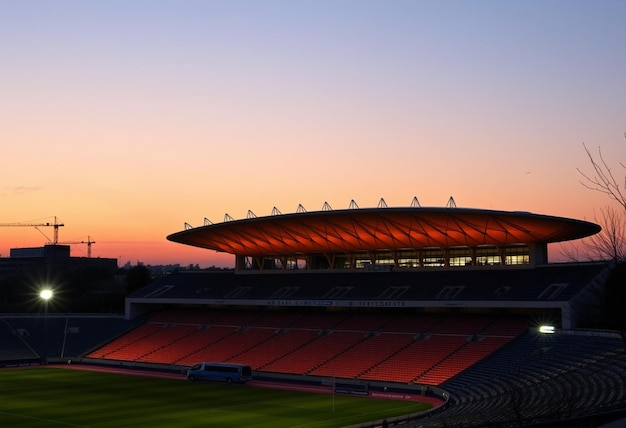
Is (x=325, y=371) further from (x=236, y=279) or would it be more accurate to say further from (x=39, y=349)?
(x=39, y=349)

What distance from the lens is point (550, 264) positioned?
225 ft

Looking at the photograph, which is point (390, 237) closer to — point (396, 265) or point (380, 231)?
point (380, 231)

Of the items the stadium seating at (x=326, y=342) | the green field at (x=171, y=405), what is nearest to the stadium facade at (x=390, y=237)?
the stadium seating at (x=326, y=342)

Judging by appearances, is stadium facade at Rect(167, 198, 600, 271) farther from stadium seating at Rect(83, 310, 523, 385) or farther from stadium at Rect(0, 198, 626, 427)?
stadium seating at Rect(83, 310, 523, 385)

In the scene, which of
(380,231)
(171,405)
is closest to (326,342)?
(380,231)

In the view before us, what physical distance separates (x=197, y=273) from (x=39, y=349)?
72.5 ft

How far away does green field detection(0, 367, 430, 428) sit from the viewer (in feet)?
151

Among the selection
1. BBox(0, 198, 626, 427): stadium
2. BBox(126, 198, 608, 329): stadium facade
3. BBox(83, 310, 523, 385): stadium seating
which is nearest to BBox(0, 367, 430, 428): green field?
BBox(0, 198, 626, 427): stadium

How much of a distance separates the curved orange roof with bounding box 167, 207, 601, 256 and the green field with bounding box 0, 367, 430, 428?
18.7 meters

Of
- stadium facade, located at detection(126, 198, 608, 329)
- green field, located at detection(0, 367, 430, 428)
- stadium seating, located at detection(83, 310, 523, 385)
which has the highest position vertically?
stadium facade, located at detection(126, 198, 608, 329)

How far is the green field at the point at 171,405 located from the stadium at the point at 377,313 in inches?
180

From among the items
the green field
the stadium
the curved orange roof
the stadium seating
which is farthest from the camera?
the curved orange roof

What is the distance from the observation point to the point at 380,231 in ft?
243

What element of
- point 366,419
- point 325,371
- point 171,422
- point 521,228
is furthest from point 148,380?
point 521,228
